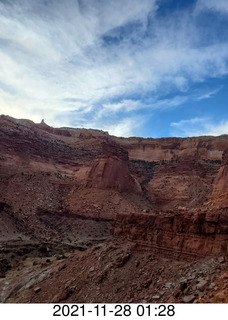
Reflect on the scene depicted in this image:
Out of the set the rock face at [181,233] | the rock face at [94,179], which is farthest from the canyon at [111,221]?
the rock face at [94,179]

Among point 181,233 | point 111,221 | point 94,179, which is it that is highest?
point 94,179

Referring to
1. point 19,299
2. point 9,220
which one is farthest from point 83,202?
point 19,299

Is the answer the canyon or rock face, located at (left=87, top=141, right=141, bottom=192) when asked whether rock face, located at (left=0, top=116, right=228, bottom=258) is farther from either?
the canyon

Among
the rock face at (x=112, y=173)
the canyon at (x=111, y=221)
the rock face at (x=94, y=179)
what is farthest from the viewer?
the rock face at (x=112, y=173)

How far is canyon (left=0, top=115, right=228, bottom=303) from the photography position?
32.6ft

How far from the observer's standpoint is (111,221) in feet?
125

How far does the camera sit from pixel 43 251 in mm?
25359

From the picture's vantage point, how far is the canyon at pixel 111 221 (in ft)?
32.6

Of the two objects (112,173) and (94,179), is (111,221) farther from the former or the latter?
(112,173)

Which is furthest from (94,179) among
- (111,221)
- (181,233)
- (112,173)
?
(181,233)

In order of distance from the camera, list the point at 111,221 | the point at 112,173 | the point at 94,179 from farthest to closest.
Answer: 1. the point at 112,173
2. the point at 94,179
3. the point at 111,221

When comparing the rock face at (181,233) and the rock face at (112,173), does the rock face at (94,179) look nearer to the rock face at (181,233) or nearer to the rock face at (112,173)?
the rock face at (112,173)

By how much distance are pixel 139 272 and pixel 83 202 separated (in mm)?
30438

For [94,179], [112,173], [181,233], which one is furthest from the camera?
[112,173]
